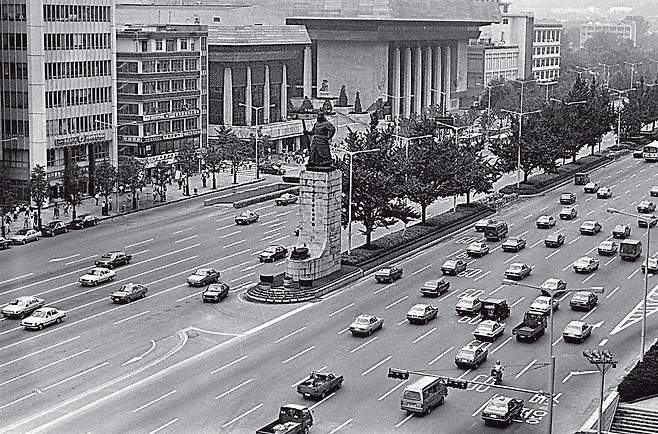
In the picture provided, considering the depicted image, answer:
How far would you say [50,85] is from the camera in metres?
140

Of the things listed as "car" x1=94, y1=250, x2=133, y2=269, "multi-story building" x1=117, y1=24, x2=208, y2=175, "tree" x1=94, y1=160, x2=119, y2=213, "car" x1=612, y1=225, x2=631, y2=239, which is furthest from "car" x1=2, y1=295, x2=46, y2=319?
"multi-story building" x1=117, y1=24, x2=208, y2=175

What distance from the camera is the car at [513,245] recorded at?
11750cm

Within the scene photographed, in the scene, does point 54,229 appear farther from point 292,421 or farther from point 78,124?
point 292,421

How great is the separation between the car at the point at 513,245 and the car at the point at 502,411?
1958 inches

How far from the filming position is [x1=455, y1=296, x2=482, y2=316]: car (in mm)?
92125

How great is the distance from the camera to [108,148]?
6019 inches

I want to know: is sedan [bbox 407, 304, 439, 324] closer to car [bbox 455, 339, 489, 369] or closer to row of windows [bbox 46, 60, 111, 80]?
car [bbox 455, 339, 489, 369]

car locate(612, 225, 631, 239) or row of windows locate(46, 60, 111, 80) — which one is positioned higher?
row of windows locate(46, 60, 111, 80)

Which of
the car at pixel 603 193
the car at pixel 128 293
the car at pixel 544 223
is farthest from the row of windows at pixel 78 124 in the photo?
the car at pixel 603 193

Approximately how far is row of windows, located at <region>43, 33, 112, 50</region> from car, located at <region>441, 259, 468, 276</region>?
2305 inches

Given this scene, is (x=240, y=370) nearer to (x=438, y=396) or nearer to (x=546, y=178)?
(x=438, y=396)

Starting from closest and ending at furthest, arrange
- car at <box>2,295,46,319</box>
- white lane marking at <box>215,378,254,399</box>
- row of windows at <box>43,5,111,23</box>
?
white lane marking at <box>215,378,254,399</box>, car at <box>2,295,46,319</box>, row of windows at <box>43,5,111,23</box>

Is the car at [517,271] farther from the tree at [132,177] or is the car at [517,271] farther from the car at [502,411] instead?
the tree at [132,177]

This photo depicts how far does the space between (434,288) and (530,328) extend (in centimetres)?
1480
